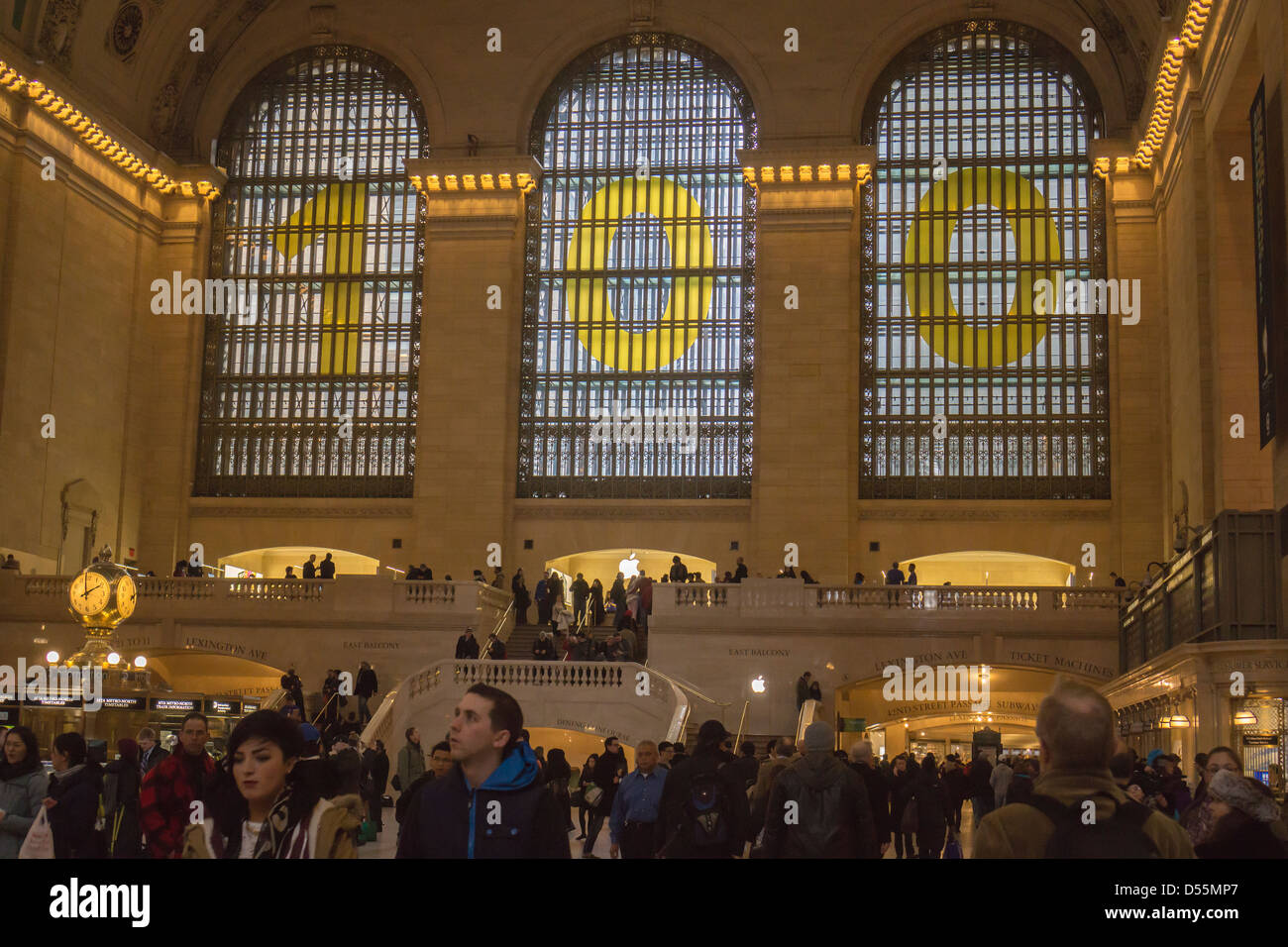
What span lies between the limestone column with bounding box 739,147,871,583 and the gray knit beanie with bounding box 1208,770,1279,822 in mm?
27806

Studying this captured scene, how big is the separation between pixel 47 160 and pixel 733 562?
16047mm

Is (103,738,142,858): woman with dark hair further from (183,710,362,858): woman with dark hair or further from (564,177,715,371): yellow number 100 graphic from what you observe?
(564,177,715,371): yellow number 100 graphic

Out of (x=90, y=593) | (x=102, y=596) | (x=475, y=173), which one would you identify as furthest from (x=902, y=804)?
(x=475, y=173)

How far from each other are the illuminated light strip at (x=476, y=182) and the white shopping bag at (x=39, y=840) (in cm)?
2904

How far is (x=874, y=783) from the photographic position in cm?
1202

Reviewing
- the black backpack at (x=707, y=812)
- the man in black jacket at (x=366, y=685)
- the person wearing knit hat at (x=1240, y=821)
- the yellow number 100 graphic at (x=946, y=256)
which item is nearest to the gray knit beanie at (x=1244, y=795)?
the person wearing knit hat at (x=1240, y=821)

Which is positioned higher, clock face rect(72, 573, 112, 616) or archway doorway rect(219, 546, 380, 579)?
archway doorway rect(219, 546, 380, 579)

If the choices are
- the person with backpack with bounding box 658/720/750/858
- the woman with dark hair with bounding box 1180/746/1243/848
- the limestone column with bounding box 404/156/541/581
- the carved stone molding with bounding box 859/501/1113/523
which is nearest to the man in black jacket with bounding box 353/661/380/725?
the limestone column with bounding box 404/156/541/581

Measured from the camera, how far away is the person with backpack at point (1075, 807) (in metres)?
3.89

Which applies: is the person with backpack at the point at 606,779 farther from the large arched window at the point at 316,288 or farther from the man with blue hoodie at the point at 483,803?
the large arched window at the point at 316,288

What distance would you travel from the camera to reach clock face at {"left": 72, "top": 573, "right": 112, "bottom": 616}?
21469 millimetres

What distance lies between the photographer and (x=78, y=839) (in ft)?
24.4

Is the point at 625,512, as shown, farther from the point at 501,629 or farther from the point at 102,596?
the point at 102,596
